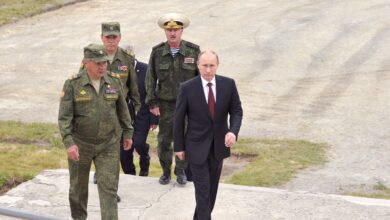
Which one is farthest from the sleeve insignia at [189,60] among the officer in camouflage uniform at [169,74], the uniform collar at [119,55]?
the uniform collar at [119,55]

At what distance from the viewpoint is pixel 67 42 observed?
21562mm

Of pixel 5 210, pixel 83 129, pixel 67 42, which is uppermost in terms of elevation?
pixel 83 129

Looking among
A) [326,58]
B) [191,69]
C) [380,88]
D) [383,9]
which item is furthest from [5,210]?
[383,9]

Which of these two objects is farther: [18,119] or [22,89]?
[22,89]

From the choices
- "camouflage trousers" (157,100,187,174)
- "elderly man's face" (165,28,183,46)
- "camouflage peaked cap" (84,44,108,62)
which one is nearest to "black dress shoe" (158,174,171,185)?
"camouflage trousers" (157,100,187,174)

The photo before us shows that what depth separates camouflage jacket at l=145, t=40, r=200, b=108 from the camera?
334 inches

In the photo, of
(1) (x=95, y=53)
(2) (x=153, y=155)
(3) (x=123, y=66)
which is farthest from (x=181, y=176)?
(2) (x=153, y=155)

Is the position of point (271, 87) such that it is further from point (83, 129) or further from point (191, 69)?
point (83, 129)

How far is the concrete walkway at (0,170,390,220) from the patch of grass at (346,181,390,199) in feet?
4.87

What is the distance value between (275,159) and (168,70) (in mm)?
3592

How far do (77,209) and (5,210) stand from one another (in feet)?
3.25

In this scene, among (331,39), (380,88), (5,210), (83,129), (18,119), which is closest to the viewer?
(83,129)

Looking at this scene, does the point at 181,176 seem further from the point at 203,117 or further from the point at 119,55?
the point at 203,117

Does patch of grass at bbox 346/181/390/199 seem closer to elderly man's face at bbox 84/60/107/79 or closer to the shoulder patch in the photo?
the shoulder patch
